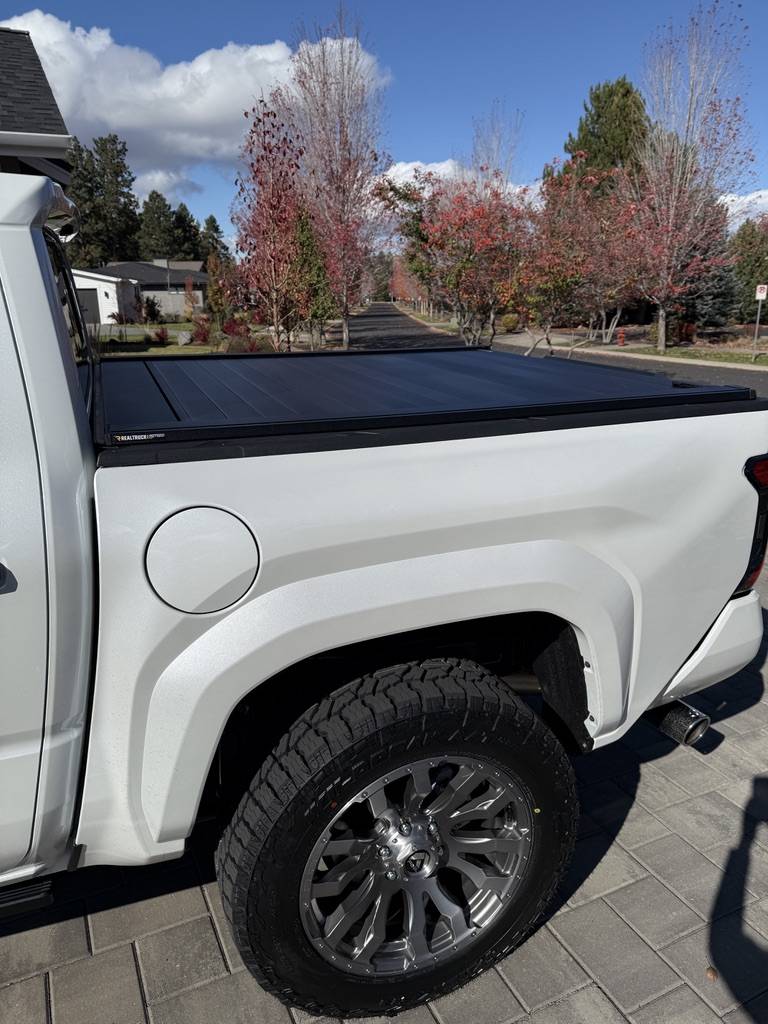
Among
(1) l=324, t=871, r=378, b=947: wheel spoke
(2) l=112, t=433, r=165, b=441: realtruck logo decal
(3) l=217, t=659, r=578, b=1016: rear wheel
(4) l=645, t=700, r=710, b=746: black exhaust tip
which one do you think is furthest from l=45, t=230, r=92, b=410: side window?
(4) l=645, t=700, r=710, b=746: black exhaust tip

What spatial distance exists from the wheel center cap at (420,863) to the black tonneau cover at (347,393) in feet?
3.84

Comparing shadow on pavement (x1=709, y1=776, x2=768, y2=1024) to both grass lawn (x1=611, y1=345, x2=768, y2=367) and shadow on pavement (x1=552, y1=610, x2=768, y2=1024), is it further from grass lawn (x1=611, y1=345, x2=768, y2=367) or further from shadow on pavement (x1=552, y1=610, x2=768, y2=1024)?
grass lawn (x1=611, y1=345, x2=768, y2=367)

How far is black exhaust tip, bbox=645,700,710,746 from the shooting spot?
2.35 m

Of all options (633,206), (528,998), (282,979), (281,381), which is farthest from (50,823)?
(633,206)

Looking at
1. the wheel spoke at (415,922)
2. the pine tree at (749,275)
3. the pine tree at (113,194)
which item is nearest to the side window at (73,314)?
the wheel spoke at (415,922)

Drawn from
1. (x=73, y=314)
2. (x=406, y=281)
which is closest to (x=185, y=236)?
(x=406, y=281)

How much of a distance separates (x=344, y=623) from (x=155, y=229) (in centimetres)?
8168

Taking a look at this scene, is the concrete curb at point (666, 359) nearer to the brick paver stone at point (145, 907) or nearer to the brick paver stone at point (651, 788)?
the brick paver stone at point (651, 788)

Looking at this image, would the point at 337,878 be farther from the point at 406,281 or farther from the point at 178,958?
the point at 406,281

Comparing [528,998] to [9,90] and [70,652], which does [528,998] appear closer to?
[70,652]

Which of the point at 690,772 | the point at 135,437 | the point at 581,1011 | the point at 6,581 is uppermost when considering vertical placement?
the point at 135,437

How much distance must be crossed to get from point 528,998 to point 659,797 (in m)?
1.16

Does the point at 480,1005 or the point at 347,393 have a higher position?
the point at 347,393

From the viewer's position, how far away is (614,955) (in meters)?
2.20
